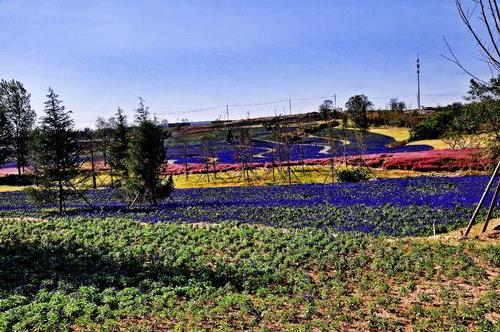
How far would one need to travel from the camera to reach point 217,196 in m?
46.7

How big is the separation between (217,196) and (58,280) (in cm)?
2832

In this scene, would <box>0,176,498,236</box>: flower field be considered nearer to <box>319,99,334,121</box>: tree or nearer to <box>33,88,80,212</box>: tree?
<box>33,88,80,212</box>: tree

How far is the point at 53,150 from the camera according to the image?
130ft

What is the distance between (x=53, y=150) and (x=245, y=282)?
2866cm

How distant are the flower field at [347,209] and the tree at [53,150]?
294 cm

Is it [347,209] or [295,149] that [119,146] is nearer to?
[347,209]

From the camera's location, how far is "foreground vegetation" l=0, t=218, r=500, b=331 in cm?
1359

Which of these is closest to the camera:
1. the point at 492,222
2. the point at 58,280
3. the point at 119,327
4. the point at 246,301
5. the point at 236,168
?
the point at 119,327

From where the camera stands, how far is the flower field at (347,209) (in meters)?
26.8

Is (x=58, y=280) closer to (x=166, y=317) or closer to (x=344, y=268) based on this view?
(x=166, y=317)

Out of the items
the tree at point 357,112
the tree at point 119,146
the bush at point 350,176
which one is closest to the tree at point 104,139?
the tree at point 119,146

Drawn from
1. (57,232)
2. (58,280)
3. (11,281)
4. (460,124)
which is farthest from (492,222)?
(460,124)

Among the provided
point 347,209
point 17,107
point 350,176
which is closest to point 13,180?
point 17,107

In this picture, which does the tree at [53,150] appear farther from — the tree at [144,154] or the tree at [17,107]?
the tree at [17,107]
